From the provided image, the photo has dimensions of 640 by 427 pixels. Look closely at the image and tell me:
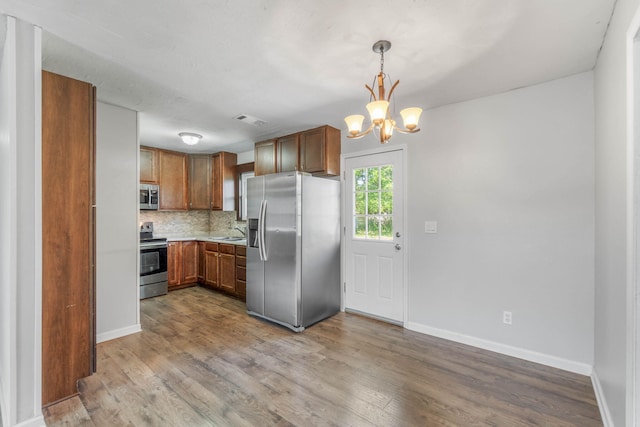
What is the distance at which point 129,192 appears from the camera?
309 cm

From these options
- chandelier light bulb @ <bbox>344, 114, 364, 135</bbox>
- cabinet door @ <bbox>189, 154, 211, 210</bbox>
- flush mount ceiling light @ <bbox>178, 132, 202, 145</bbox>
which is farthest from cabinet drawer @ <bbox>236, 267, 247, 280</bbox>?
chandelier light bulb @ <bbox>344, 114, 364, 135</bbox>

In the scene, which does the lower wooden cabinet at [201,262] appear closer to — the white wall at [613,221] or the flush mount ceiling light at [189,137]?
the flush mount ceiling light at [189,137]

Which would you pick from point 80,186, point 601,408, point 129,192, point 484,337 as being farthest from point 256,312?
point 601,408

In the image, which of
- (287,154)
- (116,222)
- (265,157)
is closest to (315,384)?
(116,222)

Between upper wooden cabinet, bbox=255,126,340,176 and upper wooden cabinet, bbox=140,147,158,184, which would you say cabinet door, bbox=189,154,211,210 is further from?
upper wooden cabinet, bbox=255,126,340,176

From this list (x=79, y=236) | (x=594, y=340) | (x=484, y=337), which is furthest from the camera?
(x=484, y=337)

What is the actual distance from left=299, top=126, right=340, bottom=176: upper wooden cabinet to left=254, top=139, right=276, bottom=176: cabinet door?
53 cm

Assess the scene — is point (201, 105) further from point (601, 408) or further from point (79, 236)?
point (601, 408)

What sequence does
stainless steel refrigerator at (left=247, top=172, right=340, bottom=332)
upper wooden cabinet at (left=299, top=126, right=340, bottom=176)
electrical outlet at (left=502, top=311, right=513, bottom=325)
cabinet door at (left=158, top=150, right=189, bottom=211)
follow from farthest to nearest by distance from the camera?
1. cabinet door at (left=158, top=150, right=189, bottom=211)
2. upper wooden cabinet at (left=299, top=126, right=340, bottom=176)
3. stainless steel refrigerator at (left=247, top=172, right=340, bottom=332)
4. electrical outlet at (left=502, top=311, right=513, bottom=325)

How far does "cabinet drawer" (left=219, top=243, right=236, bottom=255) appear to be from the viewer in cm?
438

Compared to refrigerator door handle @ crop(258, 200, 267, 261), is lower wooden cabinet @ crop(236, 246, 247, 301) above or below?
below

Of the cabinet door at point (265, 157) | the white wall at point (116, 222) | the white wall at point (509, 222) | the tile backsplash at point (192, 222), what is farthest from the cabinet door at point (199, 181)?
the white wall at point (509, 222)

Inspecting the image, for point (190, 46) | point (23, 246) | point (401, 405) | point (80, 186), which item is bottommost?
point (401, 405)

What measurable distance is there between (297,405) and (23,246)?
198 centimetres
